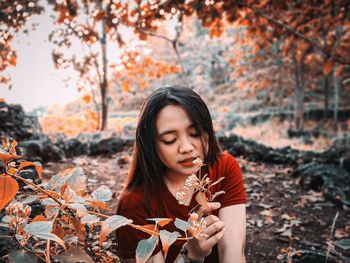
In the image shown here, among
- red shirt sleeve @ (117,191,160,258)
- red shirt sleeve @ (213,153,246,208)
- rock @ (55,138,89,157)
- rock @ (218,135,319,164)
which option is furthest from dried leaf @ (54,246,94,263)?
rock @ (218,135,319,164)

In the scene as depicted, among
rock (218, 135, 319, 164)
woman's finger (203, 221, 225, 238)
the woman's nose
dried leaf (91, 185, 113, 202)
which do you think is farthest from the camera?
rock (218, 135, 319, 164)

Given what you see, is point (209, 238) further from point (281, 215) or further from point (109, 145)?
point (109, 145)

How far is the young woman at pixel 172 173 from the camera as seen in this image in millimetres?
1351

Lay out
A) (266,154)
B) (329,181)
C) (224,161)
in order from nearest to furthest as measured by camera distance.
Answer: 1. (224,161)
2. (329,181)
3. (266,154)

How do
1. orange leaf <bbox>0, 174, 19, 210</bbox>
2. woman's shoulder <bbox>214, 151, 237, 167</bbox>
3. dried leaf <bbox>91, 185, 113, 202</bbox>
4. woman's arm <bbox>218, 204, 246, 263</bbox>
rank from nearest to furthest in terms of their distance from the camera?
orange leaf <bbox>0, 174, 19, 210</bbox>, dried leaf <bbox>91, 185, 113, 202</bbox>, woman's arm <bbox>218, 204, 246, 263</bbox>, woman's shoulder <bbox>214, 151, 237, 167</bbox>

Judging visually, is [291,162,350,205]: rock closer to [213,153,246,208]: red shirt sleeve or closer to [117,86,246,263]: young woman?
[213,153,246,208]: red shirt sleeve

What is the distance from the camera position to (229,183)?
65.4 inches

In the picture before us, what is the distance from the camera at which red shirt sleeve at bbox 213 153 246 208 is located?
5.21 ft

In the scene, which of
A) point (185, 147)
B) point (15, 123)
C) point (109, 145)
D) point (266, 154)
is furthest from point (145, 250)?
point (266, 154)

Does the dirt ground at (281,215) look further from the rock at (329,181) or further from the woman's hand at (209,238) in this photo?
the woman's hand at (209,238)

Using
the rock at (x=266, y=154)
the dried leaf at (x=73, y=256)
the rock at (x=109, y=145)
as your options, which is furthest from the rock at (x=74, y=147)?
the dried leaf at (x=73, y=256)

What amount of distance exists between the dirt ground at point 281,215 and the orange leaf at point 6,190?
130 cm

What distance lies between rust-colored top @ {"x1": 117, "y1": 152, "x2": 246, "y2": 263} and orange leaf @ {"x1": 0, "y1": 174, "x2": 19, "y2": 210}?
78 centimetres

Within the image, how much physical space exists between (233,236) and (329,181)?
316 centimetres
